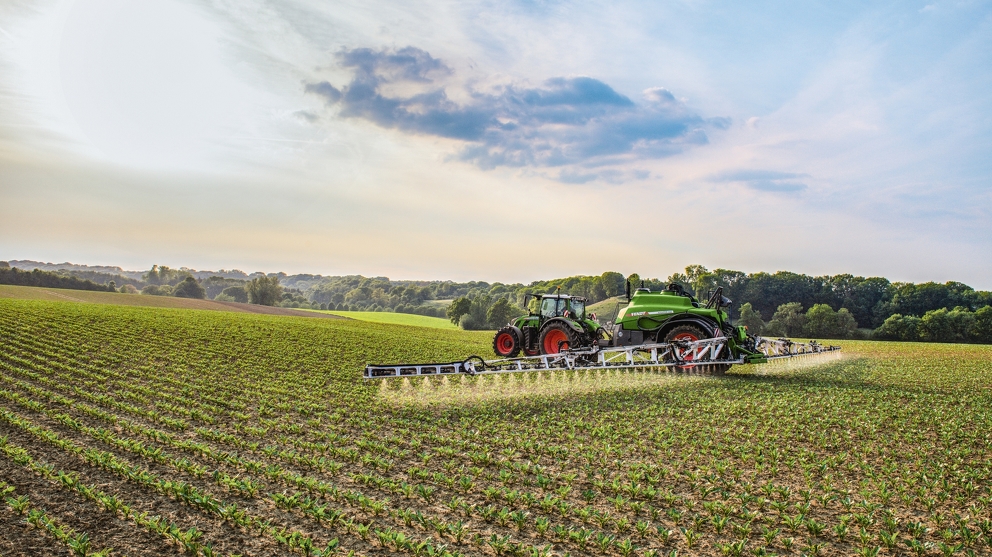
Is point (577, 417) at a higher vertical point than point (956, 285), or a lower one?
lower

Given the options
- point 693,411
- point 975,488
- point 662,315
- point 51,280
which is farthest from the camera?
point 51,280

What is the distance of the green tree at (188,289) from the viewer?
96.9 m

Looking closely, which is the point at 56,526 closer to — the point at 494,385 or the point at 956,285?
the point at 494,385

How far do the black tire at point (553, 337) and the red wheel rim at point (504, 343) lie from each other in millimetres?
2086

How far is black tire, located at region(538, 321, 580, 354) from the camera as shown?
61.7ft

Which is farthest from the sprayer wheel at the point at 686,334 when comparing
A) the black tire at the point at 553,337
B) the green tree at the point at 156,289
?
the green tree at the point at 156,289

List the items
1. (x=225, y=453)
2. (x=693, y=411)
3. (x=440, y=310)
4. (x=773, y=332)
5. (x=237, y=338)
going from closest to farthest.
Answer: (x=225, y=453) → (x=693, y=411) → (x=237, y=338) → (x=773, y=332) → (x=440, y=310)

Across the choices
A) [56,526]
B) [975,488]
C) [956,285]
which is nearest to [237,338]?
[56,526]

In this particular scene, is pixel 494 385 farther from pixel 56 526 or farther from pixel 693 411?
pixel 56 526

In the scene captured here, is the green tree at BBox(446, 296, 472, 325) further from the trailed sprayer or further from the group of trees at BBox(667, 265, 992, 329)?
the trailed sprayer

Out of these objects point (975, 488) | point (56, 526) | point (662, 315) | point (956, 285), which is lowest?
point (56, 526)

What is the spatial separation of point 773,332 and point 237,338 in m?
61.5

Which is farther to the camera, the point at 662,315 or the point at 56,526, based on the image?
the point at 662,315

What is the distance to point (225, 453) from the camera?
871 centimetres
